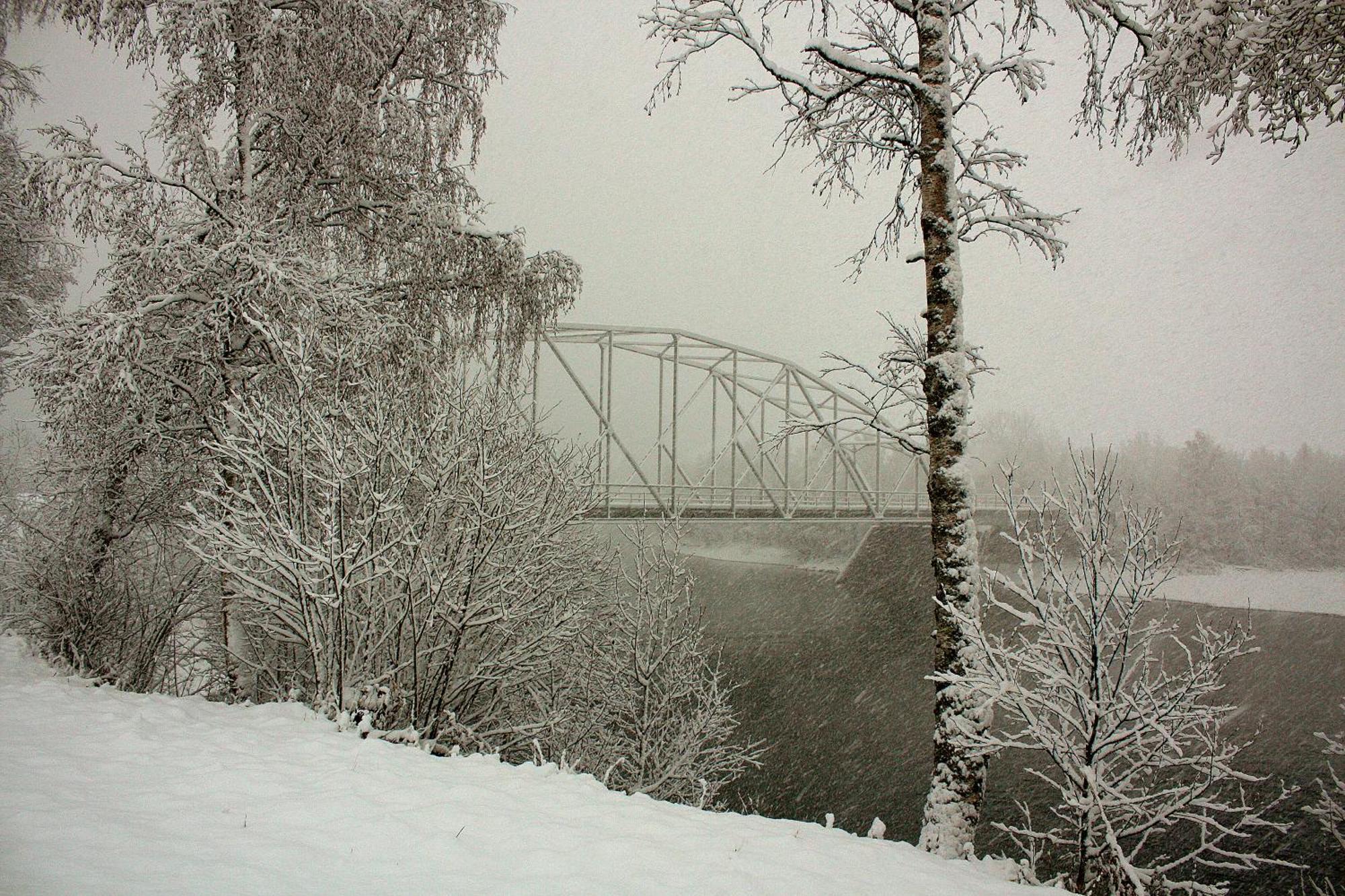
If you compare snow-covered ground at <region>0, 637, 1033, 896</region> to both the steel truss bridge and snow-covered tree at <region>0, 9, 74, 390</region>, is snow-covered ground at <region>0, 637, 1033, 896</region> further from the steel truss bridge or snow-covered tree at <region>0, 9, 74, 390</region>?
the steel truss bridge

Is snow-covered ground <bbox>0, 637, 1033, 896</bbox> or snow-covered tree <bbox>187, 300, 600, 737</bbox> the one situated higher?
snow-covered tree <bbox>187, 300, 600, 737</bbox>

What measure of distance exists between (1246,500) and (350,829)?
1363 centimetres

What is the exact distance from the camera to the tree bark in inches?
182

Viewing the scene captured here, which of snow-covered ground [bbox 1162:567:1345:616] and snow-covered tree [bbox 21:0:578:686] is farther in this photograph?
snow-covered ground [bbox 1162:567:1345:616]

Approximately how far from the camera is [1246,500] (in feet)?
38.9

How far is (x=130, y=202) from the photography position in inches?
256

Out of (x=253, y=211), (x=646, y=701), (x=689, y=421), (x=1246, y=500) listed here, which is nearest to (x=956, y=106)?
(x=253, y=211)

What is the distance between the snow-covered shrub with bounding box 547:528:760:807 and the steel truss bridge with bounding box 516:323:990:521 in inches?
103

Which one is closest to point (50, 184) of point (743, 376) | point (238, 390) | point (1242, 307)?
point (238, 390)

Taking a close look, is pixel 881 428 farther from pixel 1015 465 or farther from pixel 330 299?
pixel 330 299

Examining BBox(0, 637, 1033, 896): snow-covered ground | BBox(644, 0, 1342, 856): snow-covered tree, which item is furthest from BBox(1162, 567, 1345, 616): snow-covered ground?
BBox(0, 637, 1033, 896): snow-covered ground

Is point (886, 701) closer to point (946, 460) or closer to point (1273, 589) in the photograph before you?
point (1273, 589)

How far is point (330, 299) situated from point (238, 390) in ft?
4.85

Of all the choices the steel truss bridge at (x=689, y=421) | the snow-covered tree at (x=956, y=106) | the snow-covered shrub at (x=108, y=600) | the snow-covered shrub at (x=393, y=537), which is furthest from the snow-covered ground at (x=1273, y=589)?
the snow-covered shrub at (x=108, y=600)
